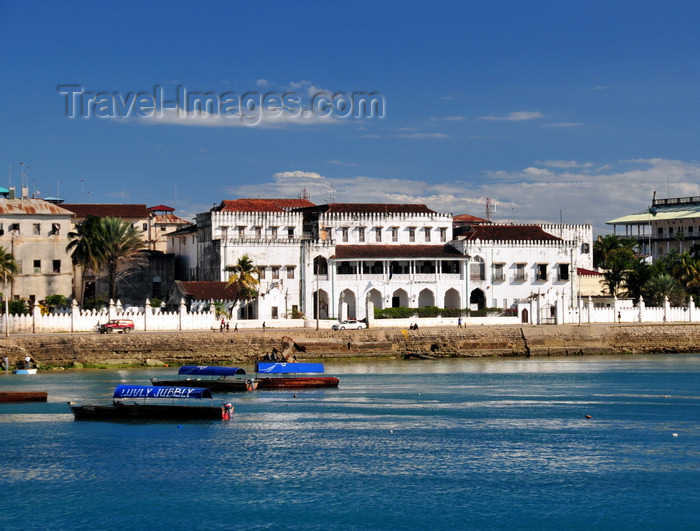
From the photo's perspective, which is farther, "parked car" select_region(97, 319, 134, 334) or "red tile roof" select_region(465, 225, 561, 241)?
"red tile roof" select_region(465, 225, 561, 241)

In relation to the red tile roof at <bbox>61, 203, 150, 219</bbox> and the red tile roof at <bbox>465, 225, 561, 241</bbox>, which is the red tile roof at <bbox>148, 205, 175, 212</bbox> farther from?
the red tile roof at <bbox>465, 225, 561, 241</bbox>

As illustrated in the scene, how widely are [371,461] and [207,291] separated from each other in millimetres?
43718

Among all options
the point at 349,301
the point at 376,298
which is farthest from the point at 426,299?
the point at 349,301

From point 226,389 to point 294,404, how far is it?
7171 mm

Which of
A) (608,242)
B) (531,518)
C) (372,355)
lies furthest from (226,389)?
(608,242)

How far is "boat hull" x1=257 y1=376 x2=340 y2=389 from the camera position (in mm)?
59625

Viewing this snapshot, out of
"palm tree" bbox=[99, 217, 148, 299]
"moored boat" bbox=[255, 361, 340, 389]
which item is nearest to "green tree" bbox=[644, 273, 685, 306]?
"moored boat" bbox=[255, 361, 340, 389]

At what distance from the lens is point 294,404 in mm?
53250

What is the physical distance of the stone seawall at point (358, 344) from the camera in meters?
67.9

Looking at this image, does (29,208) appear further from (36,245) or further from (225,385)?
(225,385)

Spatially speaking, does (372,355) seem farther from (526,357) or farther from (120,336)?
(120,336)

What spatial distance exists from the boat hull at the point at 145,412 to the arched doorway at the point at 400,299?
134ft

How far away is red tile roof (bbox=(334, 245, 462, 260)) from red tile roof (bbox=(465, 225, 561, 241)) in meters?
2.75

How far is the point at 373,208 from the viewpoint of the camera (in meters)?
92.9
